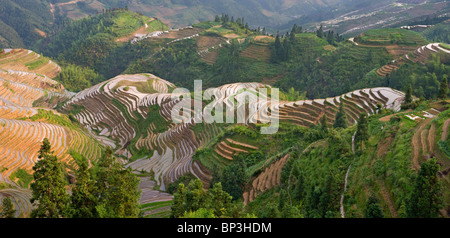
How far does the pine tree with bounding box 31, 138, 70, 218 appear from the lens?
9102 mm

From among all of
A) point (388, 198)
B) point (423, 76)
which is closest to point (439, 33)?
point (423, 76)

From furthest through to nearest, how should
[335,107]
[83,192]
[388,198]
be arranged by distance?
[335,107], [83,192], [388,198]

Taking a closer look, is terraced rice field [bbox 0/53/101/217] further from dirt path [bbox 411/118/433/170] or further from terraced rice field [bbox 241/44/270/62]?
terraced rice field [bbox 241/44/270/62]

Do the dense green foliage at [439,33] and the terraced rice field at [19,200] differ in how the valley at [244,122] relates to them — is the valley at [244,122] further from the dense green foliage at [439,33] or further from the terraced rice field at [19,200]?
the dense green foliage at [439,33]

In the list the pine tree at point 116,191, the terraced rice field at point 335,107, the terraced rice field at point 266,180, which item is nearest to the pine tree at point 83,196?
the pine tree at point 116,191

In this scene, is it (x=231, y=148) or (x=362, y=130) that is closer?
(x=362, y=130)

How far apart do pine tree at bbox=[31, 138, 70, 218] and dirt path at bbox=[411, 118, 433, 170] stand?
10.9 meters

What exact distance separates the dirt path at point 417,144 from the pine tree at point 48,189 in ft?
35.8

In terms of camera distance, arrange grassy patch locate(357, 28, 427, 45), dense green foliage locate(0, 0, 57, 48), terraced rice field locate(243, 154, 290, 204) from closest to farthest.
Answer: terraced rice field locate(243, 154, 290, 204)
grassy patch locate(357, 28, 427, 45)
dense green foliage locate(0, 0, 57, 48)

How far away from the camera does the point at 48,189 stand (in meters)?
9.30

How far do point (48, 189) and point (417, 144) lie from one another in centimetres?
1206

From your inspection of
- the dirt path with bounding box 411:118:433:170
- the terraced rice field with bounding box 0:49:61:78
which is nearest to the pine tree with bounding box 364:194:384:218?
the dirt path with bounding box 411:118:433:170

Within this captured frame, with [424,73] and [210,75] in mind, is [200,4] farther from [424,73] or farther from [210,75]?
[424,73]

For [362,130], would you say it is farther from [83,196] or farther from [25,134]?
[25,134]
